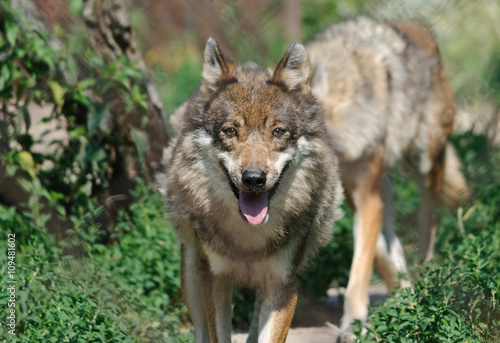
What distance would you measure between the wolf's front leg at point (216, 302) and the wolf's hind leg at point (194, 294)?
0.29m

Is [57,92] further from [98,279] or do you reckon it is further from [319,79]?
[319,79]

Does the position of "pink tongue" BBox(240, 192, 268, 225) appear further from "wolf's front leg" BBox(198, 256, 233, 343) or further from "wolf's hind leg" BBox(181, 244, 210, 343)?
"wolf's hind leg" BBox(181, 244, 210, 343)

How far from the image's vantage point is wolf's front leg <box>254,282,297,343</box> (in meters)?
3.36

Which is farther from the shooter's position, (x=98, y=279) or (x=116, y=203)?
(x=116, y=203)

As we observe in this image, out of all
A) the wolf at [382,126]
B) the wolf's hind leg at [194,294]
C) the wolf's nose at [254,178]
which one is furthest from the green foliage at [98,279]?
the wolf at [382,126]

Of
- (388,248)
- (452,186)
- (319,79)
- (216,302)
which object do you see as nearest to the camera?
(216,302)

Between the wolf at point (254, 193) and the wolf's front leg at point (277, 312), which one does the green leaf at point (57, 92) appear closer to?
the wolf at point (254, 193)

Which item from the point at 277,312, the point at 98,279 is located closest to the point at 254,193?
the point at 277,312

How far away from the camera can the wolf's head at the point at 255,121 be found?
123 inches

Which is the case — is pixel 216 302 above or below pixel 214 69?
below

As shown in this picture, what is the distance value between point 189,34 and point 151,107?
501 cm

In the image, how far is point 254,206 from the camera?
319cm

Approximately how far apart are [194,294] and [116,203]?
1.60 m

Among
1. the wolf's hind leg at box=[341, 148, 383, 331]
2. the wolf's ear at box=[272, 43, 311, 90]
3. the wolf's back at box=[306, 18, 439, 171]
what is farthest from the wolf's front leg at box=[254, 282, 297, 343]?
the wolf's back at box=[306, 18, 439, 171]
